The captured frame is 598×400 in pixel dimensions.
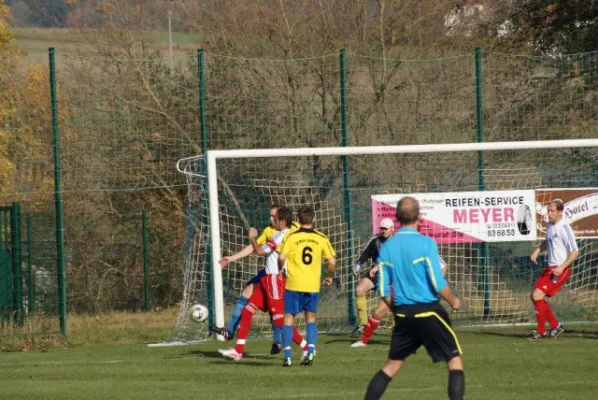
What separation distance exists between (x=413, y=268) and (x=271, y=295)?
507cm

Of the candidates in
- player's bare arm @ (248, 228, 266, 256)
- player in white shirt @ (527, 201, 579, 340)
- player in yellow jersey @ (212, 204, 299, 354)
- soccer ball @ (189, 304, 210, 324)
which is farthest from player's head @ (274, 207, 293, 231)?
player in white shirt @ (527, 201, 579, 340)

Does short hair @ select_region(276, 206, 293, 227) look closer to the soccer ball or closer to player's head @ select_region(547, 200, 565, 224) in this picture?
the soccer ball

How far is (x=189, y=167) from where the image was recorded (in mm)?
16234

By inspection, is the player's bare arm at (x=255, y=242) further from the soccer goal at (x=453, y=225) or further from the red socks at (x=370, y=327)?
the soccer goal at (x=453, y=225)

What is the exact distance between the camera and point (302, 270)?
12250 millimetres

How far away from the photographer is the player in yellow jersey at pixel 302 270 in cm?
1212

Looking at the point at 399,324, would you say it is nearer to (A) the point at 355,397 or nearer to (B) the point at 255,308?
(A) the point at 355,397

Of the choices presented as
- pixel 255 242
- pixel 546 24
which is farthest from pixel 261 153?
pixel 546 24

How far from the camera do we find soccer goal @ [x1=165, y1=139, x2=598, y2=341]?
1592cm

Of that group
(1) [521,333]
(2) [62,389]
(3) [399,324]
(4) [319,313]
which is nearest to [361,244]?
(4) [319,313]

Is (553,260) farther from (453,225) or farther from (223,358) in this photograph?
(223,358)

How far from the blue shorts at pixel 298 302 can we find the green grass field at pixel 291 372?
682 mm

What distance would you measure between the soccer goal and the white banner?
2cm

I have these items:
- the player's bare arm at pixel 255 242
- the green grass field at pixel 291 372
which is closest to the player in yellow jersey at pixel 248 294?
the green grass field at pixel 291 372
